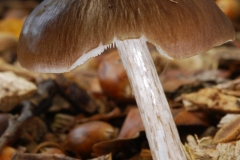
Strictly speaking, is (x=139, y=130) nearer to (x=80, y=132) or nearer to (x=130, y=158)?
(x=130, y=158)

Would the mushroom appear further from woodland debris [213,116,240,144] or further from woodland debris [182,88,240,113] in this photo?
woodland debris [182,88,240,113]

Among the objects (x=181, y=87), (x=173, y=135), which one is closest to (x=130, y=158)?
(x=173, y=135)

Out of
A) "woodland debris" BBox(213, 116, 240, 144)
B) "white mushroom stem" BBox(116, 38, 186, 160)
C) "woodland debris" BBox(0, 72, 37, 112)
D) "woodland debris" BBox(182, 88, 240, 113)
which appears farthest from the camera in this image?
"woodland debris" BBox(0, 72, 37, 112)

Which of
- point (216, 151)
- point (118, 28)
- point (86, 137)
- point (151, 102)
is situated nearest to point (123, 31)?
point (118, 28)

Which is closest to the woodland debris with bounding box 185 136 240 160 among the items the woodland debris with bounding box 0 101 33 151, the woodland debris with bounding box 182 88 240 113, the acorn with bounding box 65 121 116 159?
the woodland debris with bounding box 182 88 240 113

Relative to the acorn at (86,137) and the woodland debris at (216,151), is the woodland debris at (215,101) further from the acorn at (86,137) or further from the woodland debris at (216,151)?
the acorn at (86,137)

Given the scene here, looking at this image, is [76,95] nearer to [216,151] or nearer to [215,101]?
[215,101]
